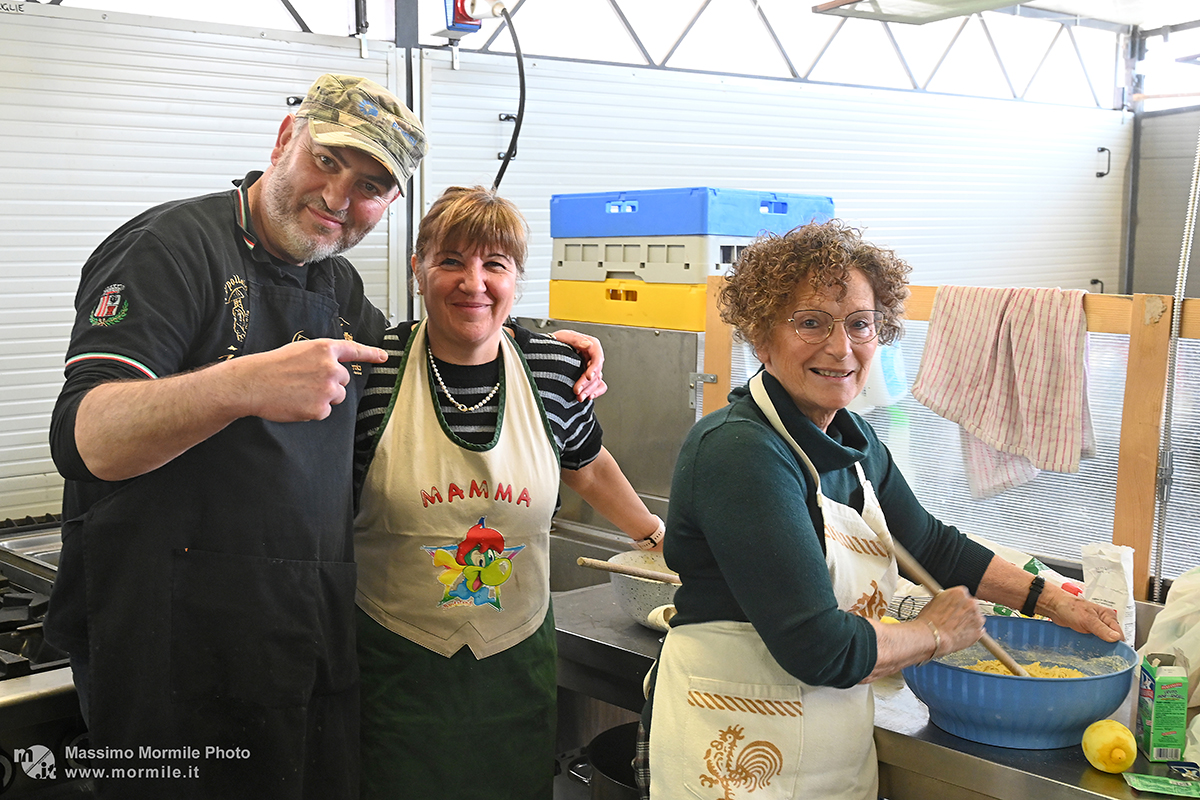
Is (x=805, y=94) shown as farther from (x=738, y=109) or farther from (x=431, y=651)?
(x=431, y=651)

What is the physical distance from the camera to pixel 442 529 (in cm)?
163

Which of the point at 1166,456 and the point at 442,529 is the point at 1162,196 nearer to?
the point at 1166,456

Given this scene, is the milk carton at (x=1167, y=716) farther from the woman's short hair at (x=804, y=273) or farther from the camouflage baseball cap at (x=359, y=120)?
the camouflage baseball cap at (x=359, y=120)

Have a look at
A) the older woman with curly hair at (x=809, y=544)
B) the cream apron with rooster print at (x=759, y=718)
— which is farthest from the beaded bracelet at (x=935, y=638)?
the cream apron with rooster print at (x=759, y=718)

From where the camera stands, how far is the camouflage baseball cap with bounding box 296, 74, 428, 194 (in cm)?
141

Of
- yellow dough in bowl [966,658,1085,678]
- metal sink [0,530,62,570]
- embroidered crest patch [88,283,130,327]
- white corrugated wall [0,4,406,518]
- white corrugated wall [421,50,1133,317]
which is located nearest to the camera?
embroidered crest patch [88,283,130,327]

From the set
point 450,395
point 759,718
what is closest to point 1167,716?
point 759,718

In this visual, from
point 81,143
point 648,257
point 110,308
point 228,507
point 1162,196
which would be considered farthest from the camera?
point 1162,196

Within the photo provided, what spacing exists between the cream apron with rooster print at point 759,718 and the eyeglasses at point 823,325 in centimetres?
9

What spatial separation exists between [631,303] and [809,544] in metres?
1.55

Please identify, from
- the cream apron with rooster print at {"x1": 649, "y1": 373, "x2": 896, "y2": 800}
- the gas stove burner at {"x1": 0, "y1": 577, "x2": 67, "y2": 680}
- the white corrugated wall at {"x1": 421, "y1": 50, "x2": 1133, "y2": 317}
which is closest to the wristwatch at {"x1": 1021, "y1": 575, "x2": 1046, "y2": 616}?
the cream apron with rooster print at {"x1": 649, "y1": 373, "x2": 896, "y2": 800}

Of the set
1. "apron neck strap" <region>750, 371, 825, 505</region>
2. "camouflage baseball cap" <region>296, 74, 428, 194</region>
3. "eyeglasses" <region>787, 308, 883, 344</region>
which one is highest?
"camouflage baseball cap" <region>296, 74, 428, 194</region>

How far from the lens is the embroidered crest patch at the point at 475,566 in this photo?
1628 millimetres

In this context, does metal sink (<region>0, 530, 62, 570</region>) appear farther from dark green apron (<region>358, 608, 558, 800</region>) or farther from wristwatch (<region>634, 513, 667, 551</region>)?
wristwatch (<region>634, 513, 667, 551</region>)
